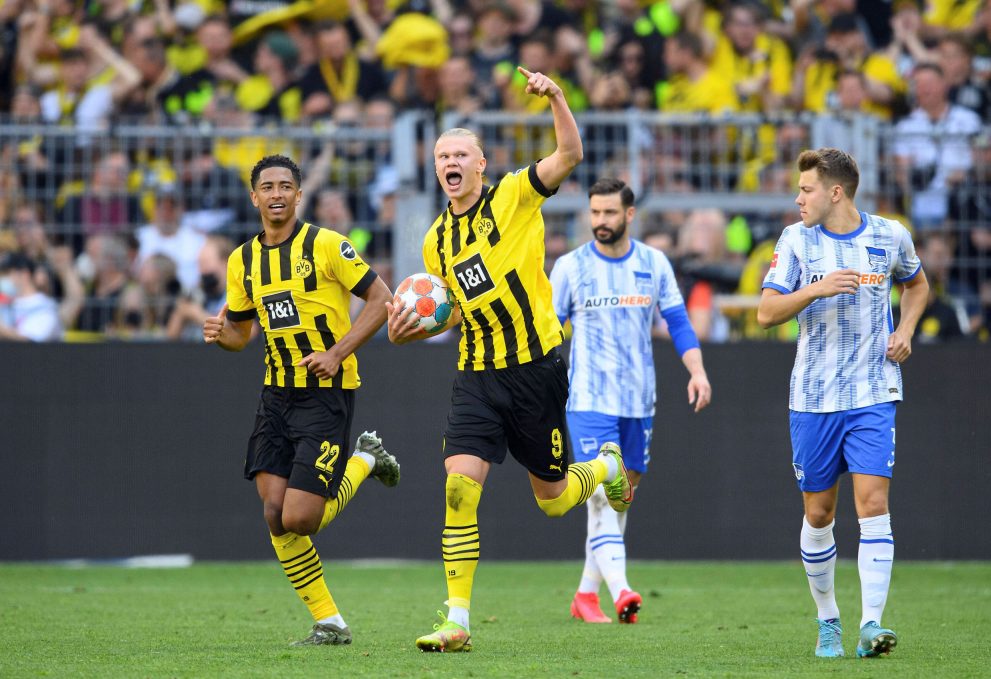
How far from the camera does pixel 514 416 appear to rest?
22.1 feet

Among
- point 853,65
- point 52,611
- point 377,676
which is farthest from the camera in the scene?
point 853,65

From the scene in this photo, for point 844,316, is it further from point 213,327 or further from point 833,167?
point 213,327

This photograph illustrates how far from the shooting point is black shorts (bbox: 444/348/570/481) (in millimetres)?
6656

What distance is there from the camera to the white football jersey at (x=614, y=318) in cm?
859

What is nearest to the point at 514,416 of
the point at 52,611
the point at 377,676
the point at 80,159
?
the point at 377,676

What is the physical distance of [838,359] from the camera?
6.50 meters

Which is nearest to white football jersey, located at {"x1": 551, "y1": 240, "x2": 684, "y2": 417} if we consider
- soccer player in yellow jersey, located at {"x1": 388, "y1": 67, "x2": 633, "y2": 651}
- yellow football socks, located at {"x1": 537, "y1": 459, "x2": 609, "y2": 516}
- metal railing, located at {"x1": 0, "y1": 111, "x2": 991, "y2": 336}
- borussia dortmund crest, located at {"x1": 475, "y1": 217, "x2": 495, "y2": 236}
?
yellow football socks, located at {"x1": 537, "y1": 459, "x2": 609, "y2": 516}

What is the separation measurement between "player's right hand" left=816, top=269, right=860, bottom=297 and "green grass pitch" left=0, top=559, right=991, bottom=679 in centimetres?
162

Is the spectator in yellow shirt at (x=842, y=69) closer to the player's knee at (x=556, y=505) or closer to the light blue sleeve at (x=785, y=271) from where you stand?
the light blue sleeve at (x=785, y=271)

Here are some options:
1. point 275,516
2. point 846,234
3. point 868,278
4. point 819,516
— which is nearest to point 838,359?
point 868,278

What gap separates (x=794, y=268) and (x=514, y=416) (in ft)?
4.89

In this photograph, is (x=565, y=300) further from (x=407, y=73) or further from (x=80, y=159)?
(x=407, y=73)

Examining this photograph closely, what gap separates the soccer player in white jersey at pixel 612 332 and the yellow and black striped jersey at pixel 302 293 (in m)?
2.05

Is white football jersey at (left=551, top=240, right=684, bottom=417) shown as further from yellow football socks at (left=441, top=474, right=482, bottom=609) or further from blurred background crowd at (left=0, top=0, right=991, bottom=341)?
blurred background crowd at (left=0, top=0, right=991, bottom=341)
